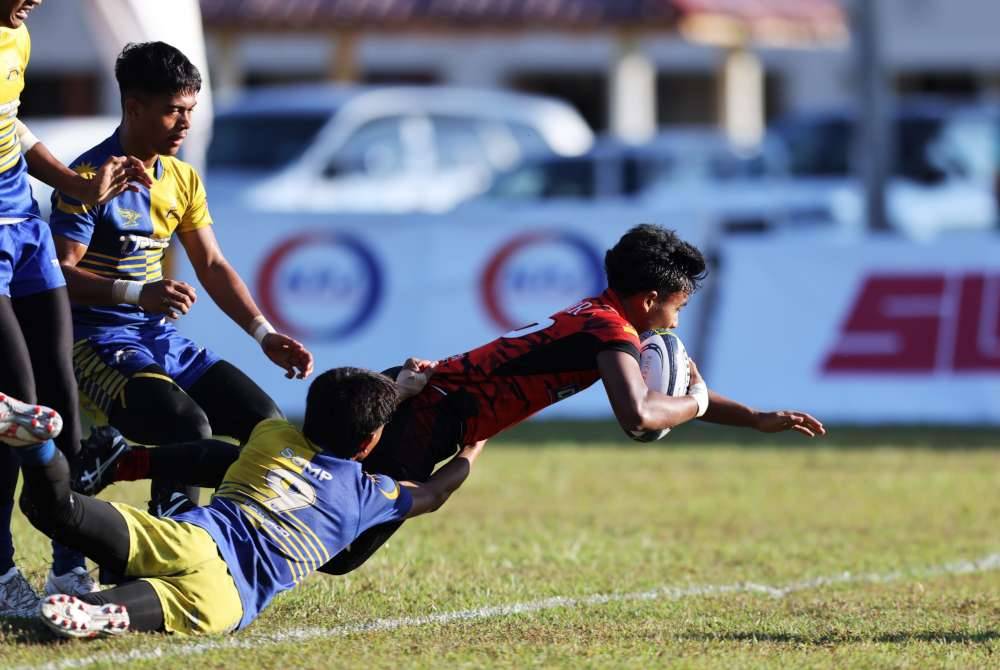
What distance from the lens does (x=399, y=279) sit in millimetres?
14148

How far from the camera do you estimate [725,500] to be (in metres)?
10.3

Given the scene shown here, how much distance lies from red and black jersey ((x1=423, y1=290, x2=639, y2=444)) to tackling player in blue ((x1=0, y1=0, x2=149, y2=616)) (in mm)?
1278

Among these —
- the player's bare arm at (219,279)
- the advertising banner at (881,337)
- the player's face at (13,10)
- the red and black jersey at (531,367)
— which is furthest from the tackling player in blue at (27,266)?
the advertising banner at (881,337)

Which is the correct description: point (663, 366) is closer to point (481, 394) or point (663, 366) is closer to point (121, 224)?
point (481, 394)

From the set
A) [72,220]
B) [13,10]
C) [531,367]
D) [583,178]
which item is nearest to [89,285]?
[72,220]

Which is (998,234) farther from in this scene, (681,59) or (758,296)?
(681,59)

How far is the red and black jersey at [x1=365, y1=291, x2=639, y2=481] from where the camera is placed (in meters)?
6.26

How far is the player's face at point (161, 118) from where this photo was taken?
6.14 meters

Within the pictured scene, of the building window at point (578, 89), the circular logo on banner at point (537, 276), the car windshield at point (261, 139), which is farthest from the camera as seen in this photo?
the building window at point (578, 89)

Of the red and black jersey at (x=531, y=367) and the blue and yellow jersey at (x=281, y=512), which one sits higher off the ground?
the red and black jersey at (x=531, y=367)

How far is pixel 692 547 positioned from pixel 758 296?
550 cm

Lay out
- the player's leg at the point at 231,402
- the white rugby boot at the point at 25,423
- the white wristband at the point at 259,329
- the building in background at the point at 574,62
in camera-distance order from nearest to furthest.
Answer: the white rugby boot at the point at 25,423 < the player's leg at the point at 231,402 < the white wristband at the point at 259,329 < the building in background at the point at 574,62

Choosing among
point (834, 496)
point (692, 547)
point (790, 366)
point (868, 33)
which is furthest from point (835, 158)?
point (692, 547)

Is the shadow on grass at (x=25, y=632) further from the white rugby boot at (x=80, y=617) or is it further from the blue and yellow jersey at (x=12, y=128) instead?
the blue and yellow jersey at (x=12, y=128)
